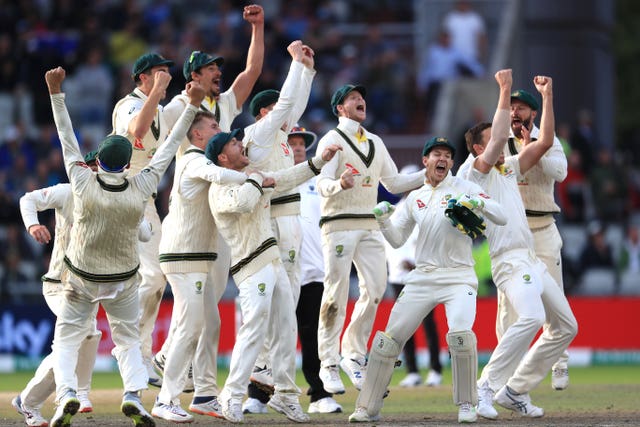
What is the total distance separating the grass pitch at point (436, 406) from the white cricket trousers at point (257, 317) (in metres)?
0.45

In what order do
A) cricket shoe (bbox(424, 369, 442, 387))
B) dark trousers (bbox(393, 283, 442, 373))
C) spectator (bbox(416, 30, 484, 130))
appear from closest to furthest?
cricket shoe (bbox(424, 369, 442, 387)) < dark trousers (bbox(393, 283, 442, 373)) < spectator (bbox(416, 30, 484, 130))

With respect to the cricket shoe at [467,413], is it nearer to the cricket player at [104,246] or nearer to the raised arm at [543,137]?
the raised arm at [543,137]

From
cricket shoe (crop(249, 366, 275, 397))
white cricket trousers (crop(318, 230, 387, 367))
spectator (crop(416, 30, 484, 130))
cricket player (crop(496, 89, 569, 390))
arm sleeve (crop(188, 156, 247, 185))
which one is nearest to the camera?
arm sleeve (crop(188, 156, 247, 185))

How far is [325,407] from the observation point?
1299 cm

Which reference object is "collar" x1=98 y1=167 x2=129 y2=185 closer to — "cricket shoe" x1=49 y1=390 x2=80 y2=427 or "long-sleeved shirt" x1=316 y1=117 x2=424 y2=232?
"cricket shoe" x1=49 y1=390 x2=80 y2=427

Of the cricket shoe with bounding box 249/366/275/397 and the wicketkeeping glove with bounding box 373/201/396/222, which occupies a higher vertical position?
the wicketkeeping glove with bounding box 373/201/396/222

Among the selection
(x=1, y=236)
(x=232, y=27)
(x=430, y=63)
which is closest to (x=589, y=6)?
(x=430, y=63)

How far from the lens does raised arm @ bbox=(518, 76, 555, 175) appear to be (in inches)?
505

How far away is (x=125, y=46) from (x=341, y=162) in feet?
44.2

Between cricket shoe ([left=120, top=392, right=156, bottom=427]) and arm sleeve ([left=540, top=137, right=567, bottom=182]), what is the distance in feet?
14.7

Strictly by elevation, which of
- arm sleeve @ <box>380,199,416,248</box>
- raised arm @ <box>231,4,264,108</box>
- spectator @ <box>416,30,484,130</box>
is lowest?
arm sleeve @ <box>380,199,416,248</box>

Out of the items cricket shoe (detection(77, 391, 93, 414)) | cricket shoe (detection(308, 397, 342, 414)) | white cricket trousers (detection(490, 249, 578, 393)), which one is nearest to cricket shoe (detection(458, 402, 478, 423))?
white cricket trousers (detection(490, 249, 578, 393))

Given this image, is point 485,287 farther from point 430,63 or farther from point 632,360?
point 430,63

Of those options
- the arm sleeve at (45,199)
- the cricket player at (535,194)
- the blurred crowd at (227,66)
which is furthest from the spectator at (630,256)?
the arm sleeve at (45,199)
